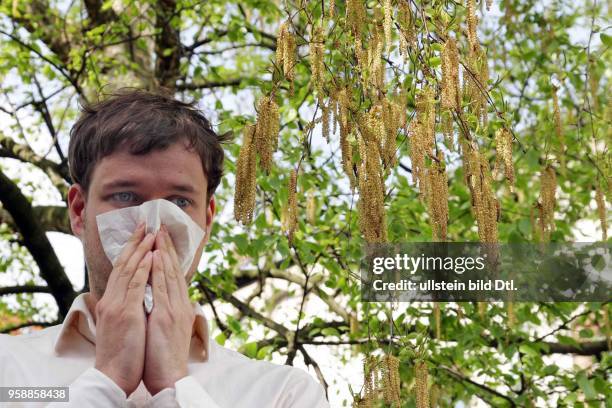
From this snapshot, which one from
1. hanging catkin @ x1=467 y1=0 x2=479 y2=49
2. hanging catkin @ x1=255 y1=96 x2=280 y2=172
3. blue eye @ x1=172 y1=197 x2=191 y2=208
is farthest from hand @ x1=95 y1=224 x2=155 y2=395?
hanging catkin @ x1=467 y1=0 x2=479 y2=49

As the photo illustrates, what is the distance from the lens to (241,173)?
2.83m

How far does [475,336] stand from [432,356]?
0.38 meters

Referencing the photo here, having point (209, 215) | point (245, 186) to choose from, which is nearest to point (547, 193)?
point (245, 186)

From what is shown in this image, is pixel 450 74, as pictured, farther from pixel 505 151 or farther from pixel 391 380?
pixel 391 380

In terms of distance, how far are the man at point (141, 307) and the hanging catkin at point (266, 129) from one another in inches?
5.5

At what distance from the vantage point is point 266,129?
2.92 m

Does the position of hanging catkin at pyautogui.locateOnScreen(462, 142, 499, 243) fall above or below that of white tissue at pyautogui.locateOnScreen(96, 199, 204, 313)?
above

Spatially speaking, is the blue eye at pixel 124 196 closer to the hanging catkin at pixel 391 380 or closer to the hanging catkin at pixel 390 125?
the hanging catkin at pixel 390 125

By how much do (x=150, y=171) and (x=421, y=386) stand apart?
4.03 feet

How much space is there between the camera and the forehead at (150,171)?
8.24ft

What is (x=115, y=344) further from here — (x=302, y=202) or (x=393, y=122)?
(x=302, y=202)

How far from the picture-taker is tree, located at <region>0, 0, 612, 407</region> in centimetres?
290

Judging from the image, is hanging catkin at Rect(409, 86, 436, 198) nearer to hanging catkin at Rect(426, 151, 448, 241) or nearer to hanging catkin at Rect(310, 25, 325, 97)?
hanging catkin at Rect(426, 151, 448, 241)

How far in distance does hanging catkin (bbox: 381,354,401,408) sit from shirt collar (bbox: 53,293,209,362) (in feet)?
2.14
